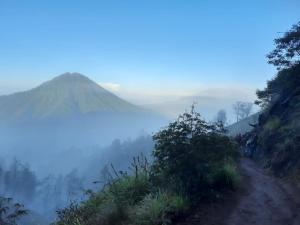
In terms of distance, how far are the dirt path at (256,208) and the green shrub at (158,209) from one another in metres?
0.35

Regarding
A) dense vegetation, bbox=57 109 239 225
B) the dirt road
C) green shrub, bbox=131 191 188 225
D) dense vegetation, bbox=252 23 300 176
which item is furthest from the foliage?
dense vegetation, bbox=252 23 300 176

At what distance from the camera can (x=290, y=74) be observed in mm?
22125

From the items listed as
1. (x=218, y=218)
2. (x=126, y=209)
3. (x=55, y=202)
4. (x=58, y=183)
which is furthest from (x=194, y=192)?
(x=58, y=183)

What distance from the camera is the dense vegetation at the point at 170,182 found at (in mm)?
8570

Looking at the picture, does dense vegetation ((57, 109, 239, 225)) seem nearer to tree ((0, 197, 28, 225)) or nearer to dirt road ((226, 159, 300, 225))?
dirt road ((226, 159, 300, 225))

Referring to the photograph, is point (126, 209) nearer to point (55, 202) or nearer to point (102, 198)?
point (102, 198)

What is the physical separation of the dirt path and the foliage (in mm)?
635

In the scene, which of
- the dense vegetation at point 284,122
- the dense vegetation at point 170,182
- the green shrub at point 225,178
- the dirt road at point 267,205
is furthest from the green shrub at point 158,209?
the dense vegetation at point 284,122

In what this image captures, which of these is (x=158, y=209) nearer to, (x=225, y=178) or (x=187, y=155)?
(x=187, y=155)

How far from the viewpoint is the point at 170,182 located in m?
9.19

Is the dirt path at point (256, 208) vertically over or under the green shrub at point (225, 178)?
under

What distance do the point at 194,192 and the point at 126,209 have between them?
1.62 m

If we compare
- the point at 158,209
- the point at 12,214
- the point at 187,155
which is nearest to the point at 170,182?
the point at 187,155

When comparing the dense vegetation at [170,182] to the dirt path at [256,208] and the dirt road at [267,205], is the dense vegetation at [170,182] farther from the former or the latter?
the dirt road at [267,205]
